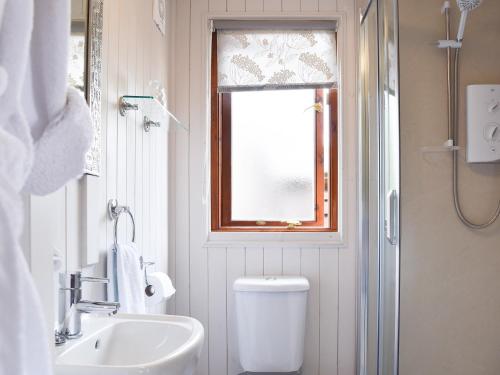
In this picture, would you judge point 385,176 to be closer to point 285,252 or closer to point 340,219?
point 340,219

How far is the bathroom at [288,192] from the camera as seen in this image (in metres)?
1.48

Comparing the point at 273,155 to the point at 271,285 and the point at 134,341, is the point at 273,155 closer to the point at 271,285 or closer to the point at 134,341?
the point at 271,285

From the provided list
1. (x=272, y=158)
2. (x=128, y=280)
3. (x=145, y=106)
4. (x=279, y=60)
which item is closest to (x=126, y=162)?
(x=145, y=106)

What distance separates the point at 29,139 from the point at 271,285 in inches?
72.5

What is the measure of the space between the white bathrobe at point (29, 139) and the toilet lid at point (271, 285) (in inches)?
68.0

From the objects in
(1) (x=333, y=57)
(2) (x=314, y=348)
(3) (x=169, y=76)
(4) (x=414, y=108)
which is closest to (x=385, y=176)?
(4) (x=414, y=108)

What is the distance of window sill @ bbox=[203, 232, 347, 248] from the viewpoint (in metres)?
2.46

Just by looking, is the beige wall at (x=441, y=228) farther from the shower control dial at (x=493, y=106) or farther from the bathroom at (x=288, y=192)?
the shower control dial at (x=493, y=106)

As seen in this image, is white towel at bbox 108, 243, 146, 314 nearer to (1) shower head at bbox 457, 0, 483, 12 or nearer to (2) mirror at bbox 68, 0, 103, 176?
(2) mirror at bbox 68, 0, 103, 176

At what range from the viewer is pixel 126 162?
1779 mm

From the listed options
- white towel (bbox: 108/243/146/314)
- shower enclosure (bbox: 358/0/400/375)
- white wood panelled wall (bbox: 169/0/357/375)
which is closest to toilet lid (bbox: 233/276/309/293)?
white wood panelled wall (bbox: 169/0/357/375)

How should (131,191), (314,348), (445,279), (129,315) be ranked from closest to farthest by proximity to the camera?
(129,315), (131,191), (445,279), (314,348)

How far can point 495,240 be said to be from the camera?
7.22 ft

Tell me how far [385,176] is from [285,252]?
736 millimetres
